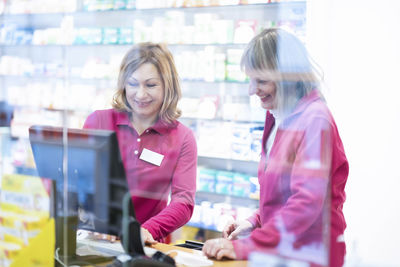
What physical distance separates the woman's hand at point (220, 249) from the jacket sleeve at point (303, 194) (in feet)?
0.09

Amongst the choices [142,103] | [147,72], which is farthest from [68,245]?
[147,72]

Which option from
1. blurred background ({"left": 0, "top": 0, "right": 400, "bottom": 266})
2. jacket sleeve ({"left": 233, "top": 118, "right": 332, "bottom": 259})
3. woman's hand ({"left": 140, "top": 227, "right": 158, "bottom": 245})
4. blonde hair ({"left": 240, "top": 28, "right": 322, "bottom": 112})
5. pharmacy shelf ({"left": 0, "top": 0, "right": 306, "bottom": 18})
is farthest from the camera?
pharmacy shelf ({"left": 0, "top": 0, "right": 306, "bottom": 18})

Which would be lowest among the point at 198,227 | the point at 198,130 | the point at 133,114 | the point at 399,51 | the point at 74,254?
the point at 198,227

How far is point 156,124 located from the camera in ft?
7.39

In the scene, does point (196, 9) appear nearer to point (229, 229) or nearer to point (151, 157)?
point (151, 157)

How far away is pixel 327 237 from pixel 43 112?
3592 mm

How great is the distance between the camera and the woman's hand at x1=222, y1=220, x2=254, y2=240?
6.18 ft

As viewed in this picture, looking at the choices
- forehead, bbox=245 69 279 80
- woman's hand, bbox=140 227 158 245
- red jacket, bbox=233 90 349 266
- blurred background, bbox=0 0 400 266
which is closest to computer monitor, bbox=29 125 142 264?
blurred background, bbox=0 0 400 266

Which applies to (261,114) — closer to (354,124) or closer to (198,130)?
(198,130)

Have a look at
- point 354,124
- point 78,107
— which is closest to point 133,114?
point 354,124

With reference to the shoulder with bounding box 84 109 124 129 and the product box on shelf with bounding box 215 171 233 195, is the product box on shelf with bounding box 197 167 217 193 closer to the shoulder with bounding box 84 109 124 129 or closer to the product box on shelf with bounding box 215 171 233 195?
the product box on shelf with bounding box 215 171 233 195

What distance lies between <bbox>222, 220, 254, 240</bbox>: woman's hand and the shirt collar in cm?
60

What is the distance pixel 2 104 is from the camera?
12.6 feet

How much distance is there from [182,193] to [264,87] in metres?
0.73
